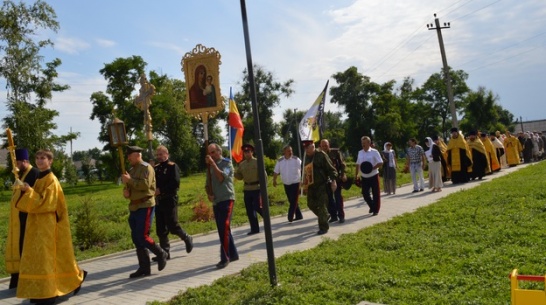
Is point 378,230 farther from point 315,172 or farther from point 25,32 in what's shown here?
point 25,32

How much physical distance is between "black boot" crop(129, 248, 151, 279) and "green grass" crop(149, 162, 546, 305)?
5.07 feet

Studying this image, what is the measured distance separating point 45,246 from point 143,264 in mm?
1629

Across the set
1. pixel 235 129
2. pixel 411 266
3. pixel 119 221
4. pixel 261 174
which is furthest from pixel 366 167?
pixel 119 221

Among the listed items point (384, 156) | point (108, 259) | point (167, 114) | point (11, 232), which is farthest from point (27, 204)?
point (167, 114)

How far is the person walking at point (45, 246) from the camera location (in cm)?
640

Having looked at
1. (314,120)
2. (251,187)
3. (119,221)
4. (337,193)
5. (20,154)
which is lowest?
(119,221)

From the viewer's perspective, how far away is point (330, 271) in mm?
6680

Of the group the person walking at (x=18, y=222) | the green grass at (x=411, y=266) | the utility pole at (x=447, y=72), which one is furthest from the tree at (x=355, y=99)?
the person walking at (x=18, y=222)

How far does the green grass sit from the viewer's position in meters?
5.52

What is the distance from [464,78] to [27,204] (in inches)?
2889

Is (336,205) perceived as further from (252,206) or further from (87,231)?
(87,231)

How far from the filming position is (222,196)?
26.6 feet

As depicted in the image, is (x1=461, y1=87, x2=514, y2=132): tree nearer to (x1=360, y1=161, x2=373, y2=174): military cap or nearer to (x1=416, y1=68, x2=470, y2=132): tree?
(x1=416, y1=68, x2=470, y2=132): tree

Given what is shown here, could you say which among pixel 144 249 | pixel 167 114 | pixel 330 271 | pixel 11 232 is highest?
pixel 167 114
